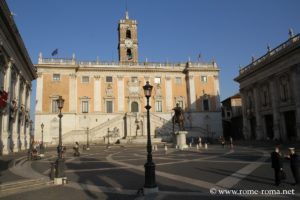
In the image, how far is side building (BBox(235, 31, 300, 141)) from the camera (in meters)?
35.5

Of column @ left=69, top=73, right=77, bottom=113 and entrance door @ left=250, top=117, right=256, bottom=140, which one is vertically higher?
column @ left=69, top=73, right=77, bottom=113

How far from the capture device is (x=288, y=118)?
39.8 metres

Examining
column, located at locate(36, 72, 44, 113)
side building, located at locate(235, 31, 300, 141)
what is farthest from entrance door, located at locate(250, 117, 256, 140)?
column, located at locate(36, 72, 44, 113)

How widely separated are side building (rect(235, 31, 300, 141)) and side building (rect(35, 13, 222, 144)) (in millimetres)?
10122

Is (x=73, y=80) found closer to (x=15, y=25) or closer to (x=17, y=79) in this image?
(x=17, y=79)

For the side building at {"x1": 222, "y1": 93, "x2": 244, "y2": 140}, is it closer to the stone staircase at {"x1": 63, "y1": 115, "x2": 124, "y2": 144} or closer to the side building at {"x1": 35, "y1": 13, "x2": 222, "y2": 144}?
the side building at {"x1": 35, "y1": 13, "x2": 222, "y2": 144}

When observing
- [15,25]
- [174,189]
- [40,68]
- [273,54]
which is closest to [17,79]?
[15,25]

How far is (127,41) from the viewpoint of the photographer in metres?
65.4

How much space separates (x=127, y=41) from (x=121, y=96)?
15302mm

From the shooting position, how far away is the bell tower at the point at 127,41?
64875mm

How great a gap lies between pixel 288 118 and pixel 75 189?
3702cm

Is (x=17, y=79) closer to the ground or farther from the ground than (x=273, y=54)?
closer to the ground

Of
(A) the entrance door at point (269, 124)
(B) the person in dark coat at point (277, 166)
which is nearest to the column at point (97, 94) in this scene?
(A) the entrance door at point (269, 124)

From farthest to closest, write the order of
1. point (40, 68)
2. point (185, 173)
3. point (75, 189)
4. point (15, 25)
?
point (40, 68) < point (15, 25) < point (185, 173) < point (75, 189)
